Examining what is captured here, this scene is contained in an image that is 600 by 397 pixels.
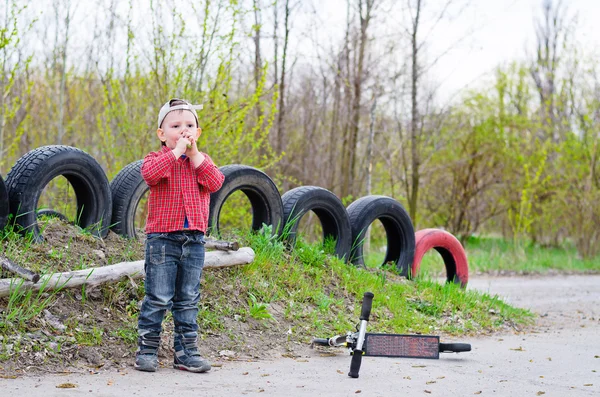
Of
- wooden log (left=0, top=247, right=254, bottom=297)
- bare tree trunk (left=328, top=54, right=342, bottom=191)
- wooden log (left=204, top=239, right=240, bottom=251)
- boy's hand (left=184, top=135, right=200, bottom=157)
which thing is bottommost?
wooden log (left=0, top=247, right=254, bottom=297)

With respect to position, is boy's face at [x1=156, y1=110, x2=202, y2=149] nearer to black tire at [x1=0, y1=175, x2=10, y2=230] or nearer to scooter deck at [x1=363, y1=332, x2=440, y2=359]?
black tire at [x1=0, y1=175, x2=10, y2=230]

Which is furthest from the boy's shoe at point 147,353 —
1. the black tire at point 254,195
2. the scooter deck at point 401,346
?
the black tire at point 254,195

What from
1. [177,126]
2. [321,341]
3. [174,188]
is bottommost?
[321,341]

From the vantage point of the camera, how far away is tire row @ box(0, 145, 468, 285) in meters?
6.12

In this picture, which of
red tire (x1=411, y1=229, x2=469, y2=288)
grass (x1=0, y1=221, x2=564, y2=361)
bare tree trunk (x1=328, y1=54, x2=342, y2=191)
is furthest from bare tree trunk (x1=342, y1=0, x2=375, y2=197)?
grass (x1=0, y1=221, x2=564, y2=361)

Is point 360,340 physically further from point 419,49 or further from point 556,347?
point 419,49

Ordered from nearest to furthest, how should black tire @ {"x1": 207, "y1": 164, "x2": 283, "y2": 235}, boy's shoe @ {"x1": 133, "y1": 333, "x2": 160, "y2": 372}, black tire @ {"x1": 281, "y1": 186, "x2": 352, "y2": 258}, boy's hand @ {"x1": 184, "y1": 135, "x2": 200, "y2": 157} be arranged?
boy's shoe @ {"x1": 133, "y1": 333, "x2": 160, "y2": 372}
boy's hand @ {"x1": 184, "y1": 135, "x2": 200, "y2": 157}
black tire @ {"x1": 207, "y1": 164, "x2": 283, "y2": 235}
black tire @ {"x1": 281, "y1": 186, "x2": 352, "y2": 258}

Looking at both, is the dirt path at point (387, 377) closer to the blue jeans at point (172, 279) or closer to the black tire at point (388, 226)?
the blue jeans at point (172, 279)

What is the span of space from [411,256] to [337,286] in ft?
6.79

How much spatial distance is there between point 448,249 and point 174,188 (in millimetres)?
5731

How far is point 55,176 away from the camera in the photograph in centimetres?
640

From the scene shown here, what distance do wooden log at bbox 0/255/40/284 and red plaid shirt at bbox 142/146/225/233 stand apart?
887 mm

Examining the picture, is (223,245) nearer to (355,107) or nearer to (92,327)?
(92,327)

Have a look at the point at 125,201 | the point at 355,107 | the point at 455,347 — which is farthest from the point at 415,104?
the point at 455,347
